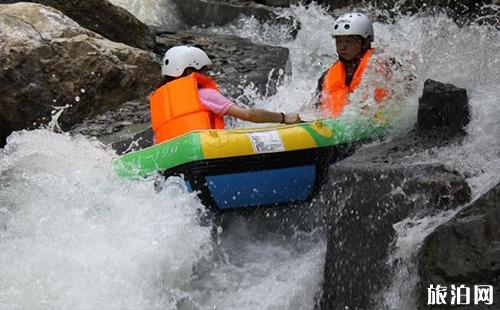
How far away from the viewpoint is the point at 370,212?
420cm

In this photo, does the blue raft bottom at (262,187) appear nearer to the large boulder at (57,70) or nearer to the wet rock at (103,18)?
the large boulder at (57,70)

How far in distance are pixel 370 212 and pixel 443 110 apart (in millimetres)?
1190

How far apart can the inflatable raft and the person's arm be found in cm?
26

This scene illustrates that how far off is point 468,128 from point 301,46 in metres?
6.59

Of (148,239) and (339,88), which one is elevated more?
(339,88)

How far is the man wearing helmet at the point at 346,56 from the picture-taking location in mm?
5883

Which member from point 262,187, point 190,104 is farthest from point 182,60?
point 262,187

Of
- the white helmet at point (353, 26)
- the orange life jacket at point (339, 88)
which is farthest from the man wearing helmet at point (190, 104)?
the white helmet at point (353, 26)

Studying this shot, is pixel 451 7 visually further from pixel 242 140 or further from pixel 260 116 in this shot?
pixel 242 140

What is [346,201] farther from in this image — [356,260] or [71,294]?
[71,294]

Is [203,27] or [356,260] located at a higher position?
[203,27]

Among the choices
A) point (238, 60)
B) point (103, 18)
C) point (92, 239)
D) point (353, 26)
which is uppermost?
point (103, 18)

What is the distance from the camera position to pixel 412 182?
13.5 ft

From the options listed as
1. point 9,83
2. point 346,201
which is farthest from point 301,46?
point 346,201
